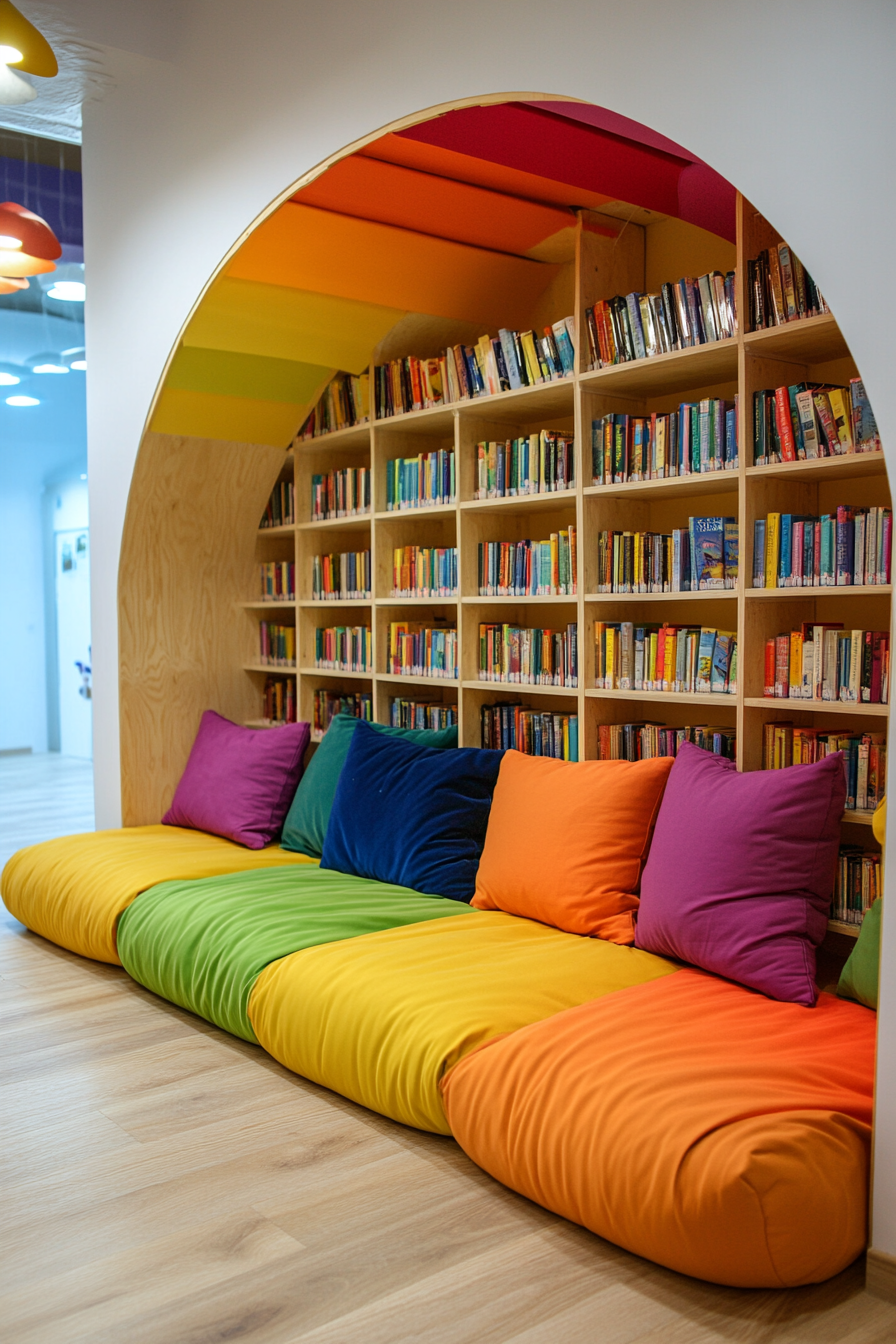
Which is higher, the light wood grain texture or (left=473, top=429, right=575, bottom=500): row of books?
(left=473, top=429, right=575, bottom=500): row of books

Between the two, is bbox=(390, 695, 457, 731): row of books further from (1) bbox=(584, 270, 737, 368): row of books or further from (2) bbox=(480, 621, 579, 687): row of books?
(1) bbox=(584, 270, 737, 368): row of books

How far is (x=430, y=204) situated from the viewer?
3.74m

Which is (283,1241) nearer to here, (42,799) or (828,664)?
(828,664)

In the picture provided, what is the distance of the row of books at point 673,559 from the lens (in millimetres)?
3250

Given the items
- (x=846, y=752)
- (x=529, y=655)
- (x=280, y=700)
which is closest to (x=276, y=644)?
(x=280, y=700)

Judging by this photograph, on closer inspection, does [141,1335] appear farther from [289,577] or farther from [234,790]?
[289,577]

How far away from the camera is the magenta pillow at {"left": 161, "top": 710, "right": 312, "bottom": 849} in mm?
4477

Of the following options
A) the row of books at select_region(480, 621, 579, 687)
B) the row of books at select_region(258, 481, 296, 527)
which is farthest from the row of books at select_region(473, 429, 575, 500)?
the row of books at select_region(258, 481, 296, 527)

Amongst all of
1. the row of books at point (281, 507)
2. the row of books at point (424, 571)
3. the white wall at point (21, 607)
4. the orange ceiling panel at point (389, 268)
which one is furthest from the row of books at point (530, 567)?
the white wall at point (21, 607)

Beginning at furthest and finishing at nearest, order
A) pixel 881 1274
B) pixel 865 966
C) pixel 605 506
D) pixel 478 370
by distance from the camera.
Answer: pixel 478 370
pixel 605 506
pixel 865 966
pixel 881 1274

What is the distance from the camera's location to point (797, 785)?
8.91ft

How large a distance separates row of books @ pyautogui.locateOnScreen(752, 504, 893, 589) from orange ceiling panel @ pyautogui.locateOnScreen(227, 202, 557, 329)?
1625mm

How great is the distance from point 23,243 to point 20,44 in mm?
1048

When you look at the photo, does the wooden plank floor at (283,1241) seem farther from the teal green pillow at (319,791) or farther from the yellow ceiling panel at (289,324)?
the yellow ceiling panel at (289,324)
